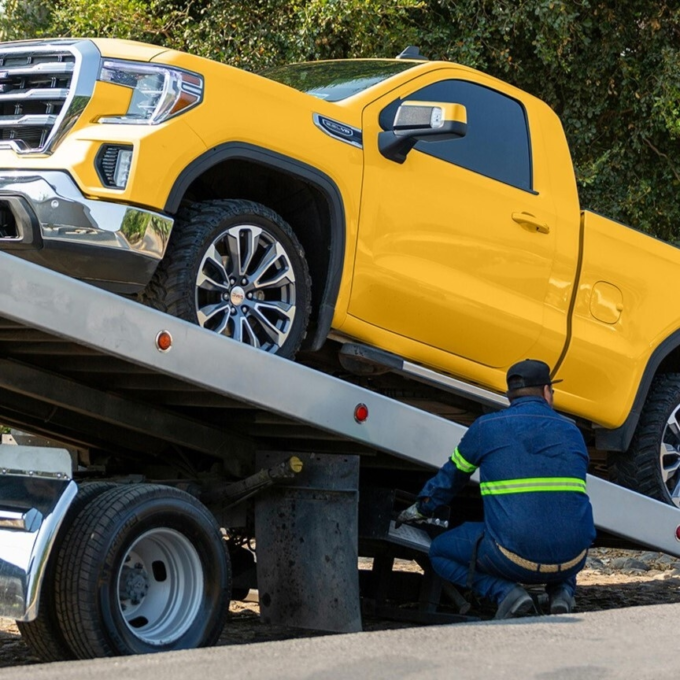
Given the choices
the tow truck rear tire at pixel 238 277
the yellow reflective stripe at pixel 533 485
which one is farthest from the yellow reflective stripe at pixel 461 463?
the tow truck rear tire at pixel 238 277

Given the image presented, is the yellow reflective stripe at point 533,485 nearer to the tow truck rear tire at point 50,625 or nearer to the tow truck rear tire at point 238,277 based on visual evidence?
the tow truck rear tire at point 238,277

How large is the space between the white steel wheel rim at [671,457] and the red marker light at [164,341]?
343cm

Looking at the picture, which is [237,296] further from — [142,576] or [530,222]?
[530,222]

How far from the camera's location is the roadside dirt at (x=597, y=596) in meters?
5.74

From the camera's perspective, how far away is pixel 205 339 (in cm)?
Result: 421

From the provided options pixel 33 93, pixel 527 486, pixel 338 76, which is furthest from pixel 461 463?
pixel 33 93

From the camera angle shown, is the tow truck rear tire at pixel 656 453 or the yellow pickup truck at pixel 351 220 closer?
the yellow pickup truck at pixel 351 220

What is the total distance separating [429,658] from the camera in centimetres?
360

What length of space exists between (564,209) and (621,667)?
10.1 feet

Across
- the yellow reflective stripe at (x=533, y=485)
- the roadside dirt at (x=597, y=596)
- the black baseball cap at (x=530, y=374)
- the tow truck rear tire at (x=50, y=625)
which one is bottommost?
the roadside dirt at (x=597, y=596)

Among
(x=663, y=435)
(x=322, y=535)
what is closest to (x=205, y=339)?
(x=322, y=535)

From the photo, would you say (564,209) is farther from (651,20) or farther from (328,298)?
(651,20)

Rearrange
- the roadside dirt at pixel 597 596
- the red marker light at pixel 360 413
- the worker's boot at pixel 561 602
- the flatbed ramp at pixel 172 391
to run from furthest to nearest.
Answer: the roadside dirt at pixel 597 596
the worker's boot at pixel 561 602
the red marker light at pixel 360 413
the flatbed ramp at pixel 172 391

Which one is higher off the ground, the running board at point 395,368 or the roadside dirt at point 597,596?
the running board at point 395,368
